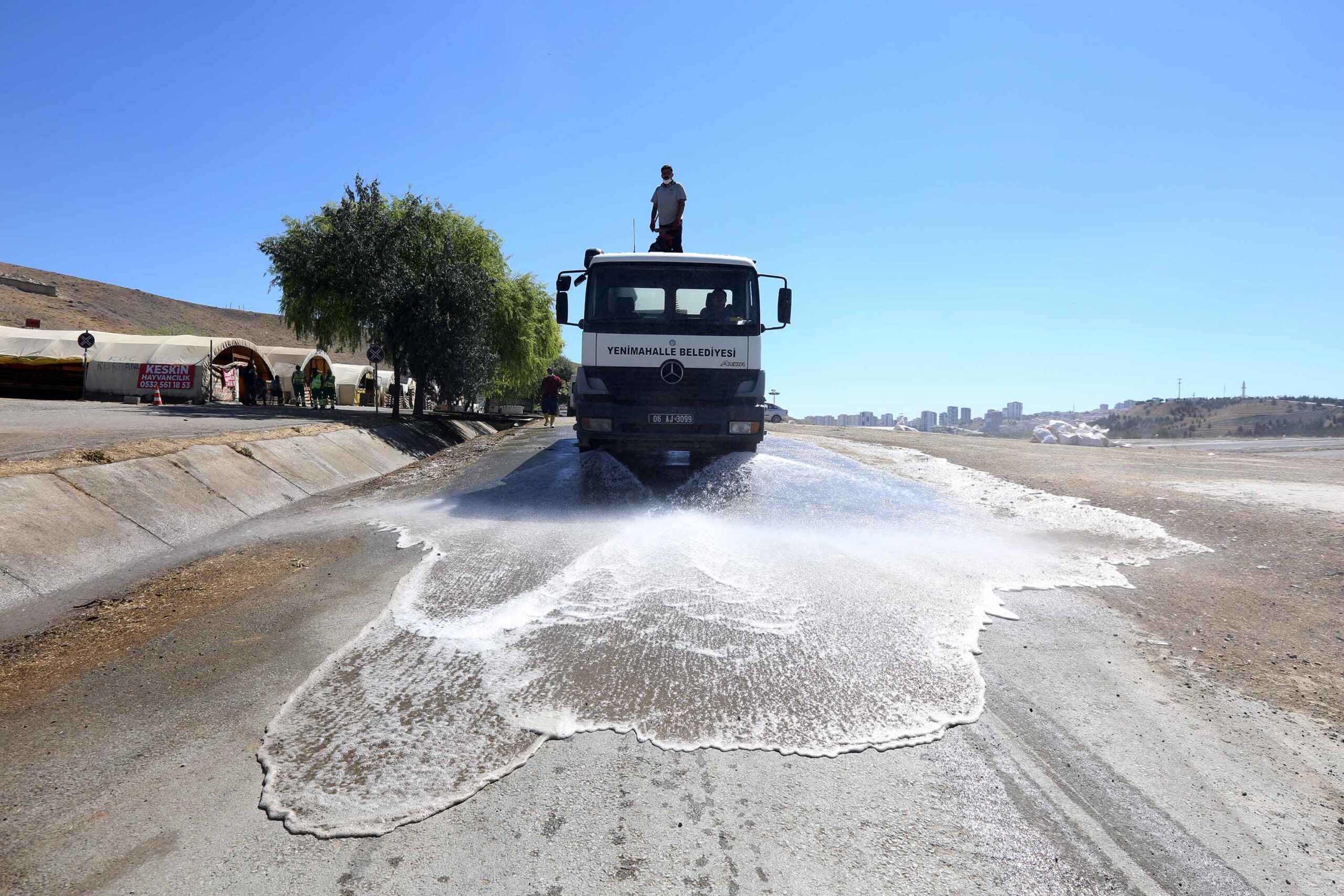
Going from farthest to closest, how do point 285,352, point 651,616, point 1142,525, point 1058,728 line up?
point 285,352
point 1142,525
point 651,616
point 1058,728

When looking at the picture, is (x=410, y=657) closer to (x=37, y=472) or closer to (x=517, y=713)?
(x=517, y=713)

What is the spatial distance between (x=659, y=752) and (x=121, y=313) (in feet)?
326

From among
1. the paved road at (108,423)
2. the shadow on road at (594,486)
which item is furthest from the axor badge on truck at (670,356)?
the paved road at (108,423)

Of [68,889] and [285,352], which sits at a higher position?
[285,352]

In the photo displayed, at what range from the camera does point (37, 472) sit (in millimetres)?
6180

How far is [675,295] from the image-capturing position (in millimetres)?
9125

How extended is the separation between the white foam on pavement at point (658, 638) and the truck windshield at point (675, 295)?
107 inches

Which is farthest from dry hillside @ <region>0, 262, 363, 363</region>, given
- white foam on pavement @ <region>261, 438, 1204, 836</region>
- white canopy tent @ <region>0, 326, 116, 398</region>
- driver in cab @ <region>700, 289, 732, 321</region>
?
white foam on pavement @ <region>261, 438, 1204, 836</region>

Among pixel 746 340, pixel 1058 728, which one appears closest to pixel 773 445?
pixel 746 340

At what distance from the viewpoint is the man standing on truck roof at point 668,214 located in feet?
33.1

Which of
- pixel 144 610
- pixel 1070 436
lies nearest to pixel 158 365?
pixel 144 610

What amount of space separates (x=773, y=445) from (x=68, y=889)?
13.8 metres

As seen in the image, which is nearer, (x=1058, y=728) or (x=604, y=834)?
(x=604, y=834)

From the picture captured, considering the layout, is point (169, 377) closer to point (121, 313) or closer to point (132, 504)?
point (132, 504)
